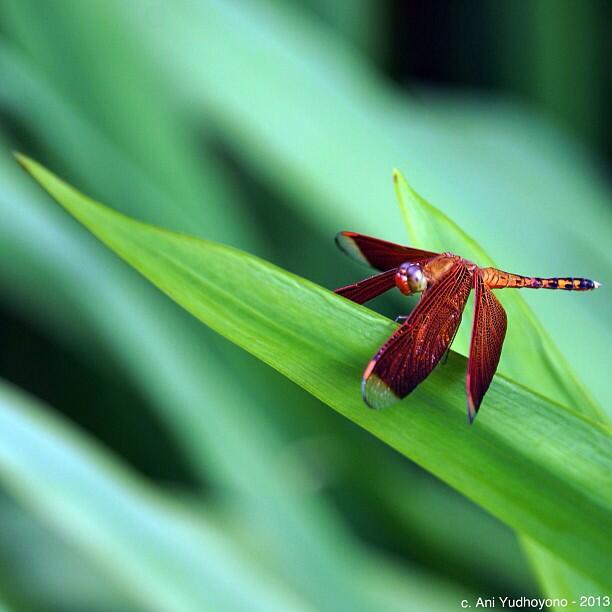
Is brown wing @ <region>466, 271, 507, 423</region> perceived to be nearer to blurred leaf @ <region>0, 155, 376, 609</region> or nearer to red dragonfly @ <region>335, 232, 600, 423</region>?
red dragonfly @ <region>335, 232, 600, 423</region>

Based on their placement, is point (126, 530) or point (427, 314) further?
point (126, 530)

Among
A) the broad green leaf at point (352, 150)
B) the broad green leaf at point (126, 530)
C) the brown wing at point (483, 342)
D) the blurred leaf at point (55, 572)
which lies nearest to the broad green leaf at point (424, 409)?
the brown wing at point (483, 342)

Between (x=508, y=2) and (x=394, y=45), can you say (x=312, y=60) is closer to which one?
(x=508, y=2)

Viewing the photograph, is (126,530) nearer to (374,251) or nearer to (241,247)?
(374,251)

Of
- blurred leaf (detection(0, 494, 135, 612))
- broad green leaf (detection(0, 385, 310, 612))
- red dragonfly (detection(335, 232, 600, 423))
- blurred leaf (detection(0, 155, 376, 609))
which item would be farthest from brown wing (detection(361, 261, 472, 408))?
blurred leaf (detection(0, 494, 135, 612))

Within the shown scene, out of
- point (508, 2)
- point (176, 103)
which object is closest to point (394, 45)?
point (508, 2)

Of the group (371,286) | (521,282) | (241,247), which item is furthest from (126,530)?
(241,247)
